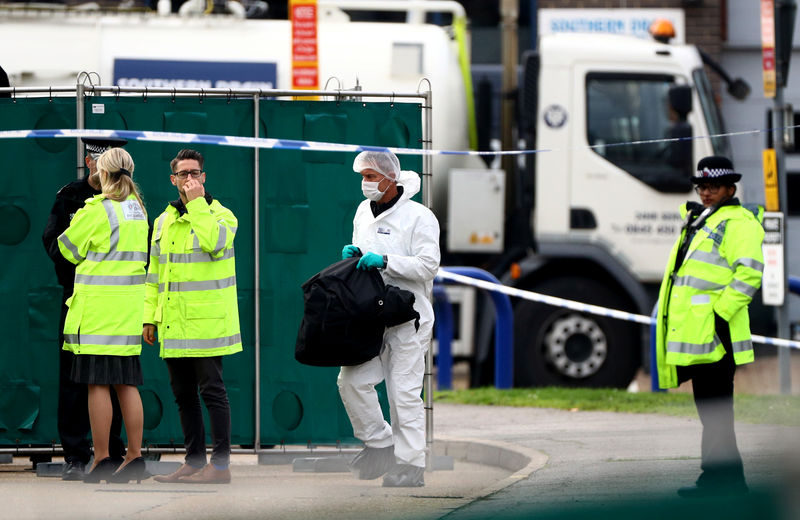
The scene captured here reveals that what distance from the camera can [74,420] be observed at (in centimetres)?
620

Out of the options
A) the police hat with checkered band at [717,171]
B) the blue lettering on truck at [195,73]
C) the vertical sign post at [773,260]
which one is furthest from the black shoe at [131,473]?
the vertical sign post at [773,260]

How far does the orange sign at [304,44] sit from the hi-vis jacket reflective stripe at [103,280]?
4.35 metres

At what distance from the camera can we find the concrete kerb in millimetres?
6711

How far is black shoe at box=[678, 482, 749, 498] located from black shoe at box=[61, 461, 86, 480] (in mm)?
5181

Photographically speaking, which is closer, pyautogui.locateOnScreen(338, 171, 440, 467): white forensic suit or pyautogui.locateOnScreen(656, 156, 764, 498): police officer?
pyautogui.locateOnScreen(656, 156, 764, 498): police officer

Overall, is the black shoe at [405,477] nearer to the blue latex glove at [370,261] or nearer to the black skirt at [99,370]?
the blue latex glove at [370,261]

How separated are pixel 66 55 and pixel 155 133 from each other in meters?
4.19

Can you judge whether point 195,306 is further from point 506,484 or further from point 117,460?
point 506,484

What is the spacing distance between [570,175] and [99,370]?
5.89m

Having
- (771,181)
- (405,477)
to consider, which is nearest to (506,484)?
(405,477)

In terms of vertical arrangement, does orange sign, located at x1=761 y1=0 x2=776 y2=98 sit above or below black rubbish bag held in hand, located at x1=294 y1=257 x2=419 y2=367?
above

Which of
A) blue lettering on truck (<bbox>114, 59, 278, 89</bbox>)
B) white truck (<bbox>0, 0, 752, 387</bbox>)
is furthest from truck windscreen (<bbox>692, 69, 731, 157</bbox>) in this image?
blue lettering on truck (<bbox>114, 59, 278, 89</bbox>)

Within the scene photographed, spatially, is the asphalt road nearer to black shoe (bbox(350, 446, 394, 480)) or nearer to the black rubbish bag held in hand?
black shoe (bbox(350, 446, 394, 480))

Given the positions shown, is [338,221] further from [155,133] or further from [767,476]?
[767,476]
